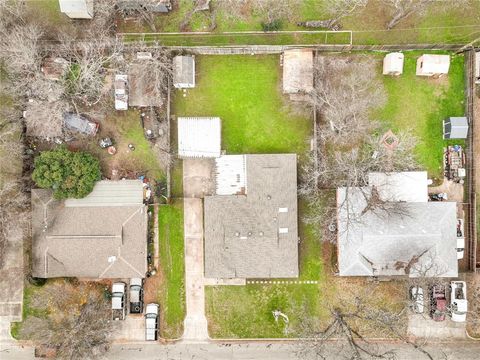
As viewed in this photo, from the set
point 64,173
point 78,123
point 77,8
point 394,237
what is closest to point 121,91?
point 78,123

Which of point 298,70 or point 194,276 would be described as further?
point 194,276

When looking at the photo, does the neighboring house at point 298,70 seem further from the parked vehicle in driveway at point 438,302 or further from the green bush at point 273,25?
the parked vehicle in driveway at point 438,302

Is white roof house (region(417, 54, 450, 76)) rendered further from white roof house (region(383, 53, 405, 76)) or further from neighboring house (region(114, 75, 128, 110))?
neighboring house (region(114, 75, 128, 110))

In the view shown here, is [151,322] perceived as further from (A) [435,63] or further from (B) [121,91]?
(A) [435,63]

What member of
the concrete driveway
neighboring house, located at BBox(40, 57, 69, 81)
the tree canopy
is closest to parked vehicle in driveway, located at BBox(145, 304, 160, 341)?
the tree canopy

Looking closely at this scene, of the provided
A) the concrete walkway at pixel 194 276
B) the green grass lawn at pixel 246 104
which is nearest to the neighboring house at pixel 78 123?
the green grass lawn at pixel 246 104
